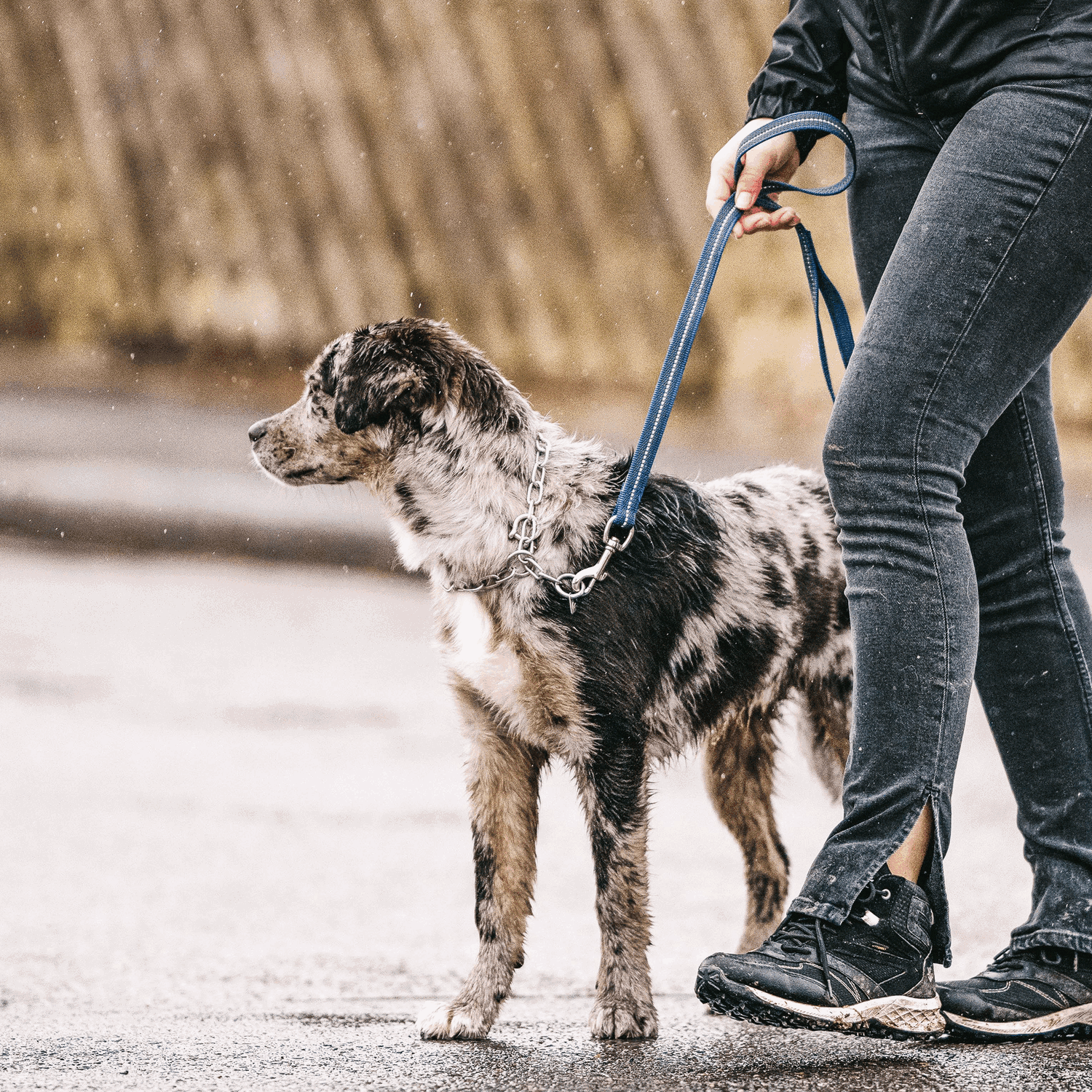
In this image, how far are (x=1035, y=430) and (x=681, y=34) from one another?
17.8 ft

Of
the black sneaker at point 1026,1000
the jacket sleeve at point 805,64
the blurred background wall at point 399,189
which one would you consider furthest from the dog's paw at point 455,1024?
the blurred background wall at point 399,189

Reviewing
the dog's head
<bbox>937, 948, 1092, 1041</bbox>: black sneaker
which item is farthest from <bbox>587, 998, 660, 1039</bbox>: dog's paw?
the dog's head

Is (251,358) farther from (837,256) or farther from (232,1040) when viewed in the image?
(232,1040)

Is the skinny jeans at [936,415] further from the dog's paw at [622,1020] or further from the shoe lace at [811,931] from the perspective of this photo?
the dog's paw at [622,1020]

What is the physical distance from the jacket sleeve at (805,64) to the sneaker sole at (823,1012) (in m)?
1.38

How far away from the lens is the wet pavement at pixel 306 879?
2098mm

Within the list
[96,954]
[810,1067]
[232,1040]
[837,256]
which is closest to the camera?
[810,1067]

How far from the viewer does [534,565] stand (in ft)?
8.11

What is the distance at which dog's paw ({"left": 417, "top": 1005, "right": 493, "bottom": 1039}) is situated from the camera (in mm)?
2336

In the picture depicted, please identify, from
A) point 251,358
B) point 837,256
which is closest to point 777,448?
point 837,256

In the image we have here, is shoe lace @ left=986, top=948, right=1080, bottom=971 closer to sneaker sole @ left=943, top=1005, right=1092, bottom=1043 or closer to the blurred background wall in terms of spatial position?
sneaker sole @ left=943, top=1005, right=1092, bottom=1043

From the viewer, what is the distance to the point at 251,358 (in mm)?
7273

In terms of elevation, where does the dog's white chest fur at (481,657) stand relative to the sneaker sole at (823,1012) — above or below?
above

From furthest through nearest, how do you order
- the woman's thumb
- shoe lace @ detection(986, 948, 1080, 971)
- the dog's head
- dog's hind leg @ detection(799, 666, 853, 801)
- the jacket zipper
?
dog's hind leg @ detection(799, 666, 853, 801)
the dog's head
the woman's thumb
shoe lace @ detection(986, 948, 1080, 971)
the jacket zipper
